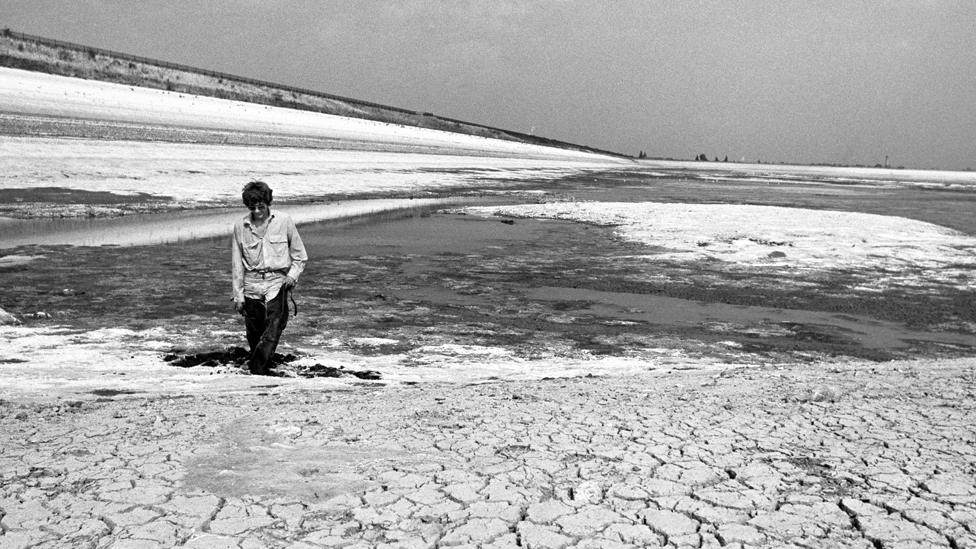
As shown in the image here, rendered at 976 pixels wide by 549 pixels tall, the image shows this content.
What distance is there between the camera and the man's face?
5906 mm

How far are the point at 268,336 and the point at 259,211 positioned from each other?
0.88 metres

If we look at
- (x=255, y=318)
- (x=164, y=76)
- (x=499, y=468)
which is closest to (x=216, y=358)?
(x=255, y=318)

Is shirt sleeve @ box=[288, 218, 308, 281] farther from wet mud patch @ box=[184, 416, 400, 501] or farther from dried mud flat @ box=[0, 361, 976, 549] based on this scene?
wet mud patch @ box=[184, 416, 400, 501]

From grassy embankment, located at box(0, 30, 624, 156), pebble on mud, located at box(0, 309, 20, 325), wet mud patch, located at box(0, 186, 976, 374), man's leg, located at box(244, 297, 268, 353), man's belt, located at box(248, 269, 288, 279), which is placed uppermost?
grassy embankment, located at box(0, 30, 624, 156)

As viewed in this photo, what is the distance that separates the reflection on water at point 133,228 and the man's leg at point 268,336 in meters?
8.34

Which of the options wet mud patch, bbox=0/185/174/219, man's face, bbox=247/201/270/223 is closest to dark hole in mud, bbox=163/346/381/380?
man's face, bbox=247/201/270/223

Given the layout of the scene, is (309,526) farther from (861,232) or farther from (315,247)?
(861,232)

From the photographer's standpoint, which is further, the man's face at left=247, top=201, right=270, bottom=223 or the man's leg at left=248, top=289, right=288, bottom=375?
the man's leg at left=248, top=289, right=288, bottom=375

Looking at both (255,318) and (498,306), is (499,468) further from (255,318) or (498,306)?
(498,306)

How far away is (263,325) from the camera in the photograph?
6.27 m

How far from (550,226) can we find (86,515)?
16465 millimetres

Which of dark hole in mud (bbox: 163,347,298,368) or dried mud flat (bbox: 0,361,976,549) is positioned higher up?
dried mud flat (bbox: 0,361,976,549)

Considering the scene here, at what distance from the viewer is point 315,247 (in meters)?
14.2

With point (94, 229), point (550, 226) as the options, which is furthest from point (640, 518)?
point (550, 226)
